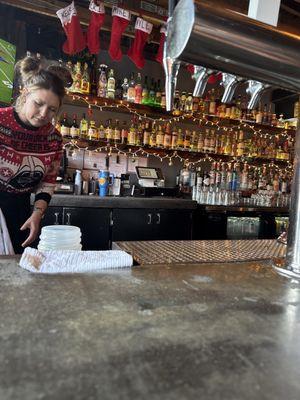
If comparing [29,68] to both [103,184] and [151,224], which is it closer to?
[103,184]

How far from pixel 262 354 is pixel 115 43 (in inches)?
117

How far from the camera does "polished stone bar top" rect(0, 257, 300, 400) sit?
1.29ft

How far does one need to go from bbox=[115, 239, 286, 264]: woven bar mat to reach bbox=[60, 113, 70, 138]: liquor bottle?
2295 mm

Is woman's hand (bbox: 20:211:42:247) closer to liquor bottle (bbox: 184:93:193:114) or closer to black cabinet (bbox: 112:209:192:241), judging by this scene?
black cabinet (bbox: 112:209:192:241)

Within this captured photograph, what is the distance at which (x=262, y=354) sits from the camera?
1.60 ft

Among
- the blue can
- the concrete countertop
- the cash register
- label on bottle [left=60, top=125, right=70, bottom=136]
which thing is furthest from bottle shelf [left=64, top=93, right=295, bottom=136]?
the concrete countertop

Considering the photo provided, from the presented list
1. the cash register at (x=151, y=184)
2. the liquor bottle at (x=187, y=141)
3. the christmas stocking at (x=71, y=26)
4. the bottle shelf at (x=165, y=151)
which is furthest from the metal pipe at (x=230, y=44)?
the liquor bottle at (x=187, y=141)

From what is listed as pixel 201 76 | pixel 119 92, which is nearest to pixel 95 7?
pixel 119 92

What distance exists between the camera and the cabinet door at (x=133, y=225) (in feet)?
10.3

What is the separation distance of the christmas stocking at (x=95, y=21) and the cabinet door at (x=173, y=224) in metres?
1.65

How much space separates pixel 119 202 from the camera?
3133 millimetres

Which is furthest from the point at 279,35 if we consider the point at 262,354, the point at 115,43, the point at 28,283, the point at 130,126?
the point at 130,126

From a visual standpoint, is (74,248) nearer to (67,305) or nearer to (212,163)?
(67,305)

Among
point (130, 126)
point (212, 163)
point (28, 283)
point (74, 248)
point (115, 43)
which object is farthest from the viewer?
point (212, 163)
